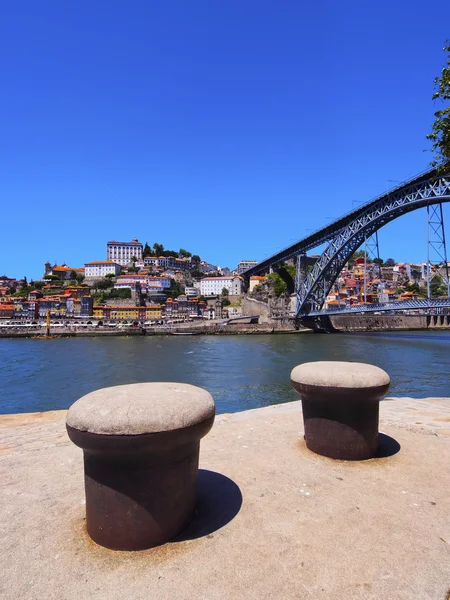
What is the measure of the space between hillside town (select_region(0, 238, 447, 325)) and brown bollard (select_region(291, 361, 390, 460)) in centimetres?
5952

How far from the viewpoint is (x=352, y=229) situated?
144ft

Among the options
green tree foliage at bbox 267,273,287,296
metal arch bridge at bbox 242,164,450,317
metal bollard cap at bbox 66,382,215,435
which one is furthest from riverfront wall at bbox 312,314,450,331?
metal bollard cap at bbox 66,382,215,435

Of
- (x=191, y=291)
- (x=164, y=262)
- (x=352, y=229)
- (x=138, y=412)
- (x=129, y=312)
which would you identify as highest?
(x=164, y=262)

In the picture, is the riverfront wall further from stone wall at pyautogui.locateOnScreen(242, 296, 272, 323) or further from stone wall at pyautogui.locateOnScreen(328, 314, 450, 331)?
stone wall at pyautogui.locateOnScreen(242, 296, 272, 323)

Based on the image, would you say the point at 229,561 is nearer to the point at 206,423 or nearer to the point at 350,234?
the point at 206,423

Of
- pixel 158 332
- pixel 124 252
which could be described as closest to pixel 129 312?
pixel 158 332

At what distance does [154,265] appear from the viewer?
347 ft

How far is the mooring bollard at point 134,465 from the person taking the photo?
1.84 meters

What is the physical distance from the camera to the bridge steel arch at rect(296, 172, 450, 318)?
34.0 metres

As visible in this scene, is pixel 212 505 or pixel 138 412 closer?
pixel 138 412

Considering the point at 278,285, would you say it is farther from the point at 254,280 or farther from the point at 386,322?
the point at 386,322

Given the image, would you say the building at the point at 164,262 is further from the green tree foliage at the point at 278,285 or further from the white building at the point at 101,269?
the green tree foliage at the point at 278,285

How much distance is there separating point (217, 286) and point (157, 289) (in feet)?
55.9

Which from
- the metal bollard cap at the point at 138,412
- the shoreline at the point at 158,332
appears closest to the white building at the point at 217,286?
the shoreline at the point at 158,332
